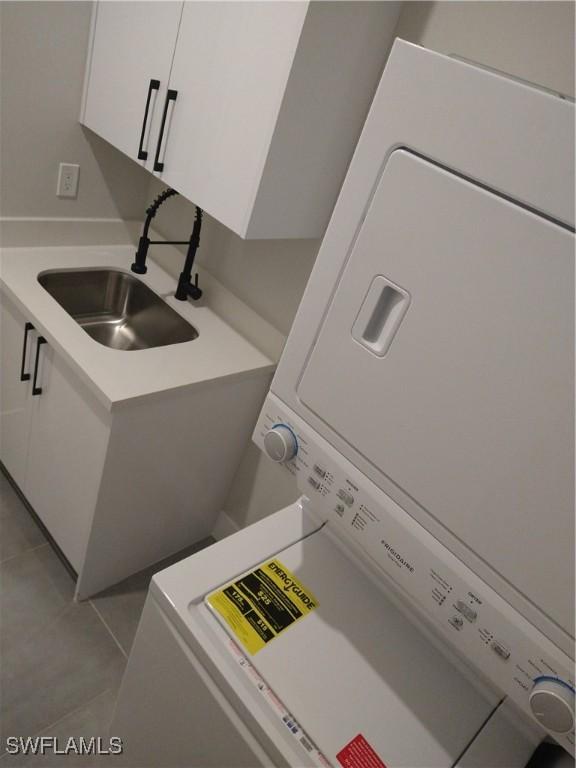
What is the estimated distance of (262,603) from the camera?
91 cm

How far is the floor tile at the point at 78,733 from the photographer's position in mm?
1354

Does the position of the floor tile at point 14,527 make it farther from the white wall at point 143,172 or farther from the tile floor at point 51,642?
the white wall at point 143,172

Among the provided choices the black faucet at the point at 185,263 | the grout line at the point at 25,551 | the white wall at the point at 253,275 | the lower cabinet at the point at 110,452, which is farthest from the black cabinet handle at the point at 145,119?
the grout line at the point at 25,551

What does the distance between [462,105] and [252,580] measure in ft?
2.56

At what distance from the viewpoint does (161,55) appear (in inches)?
56.7

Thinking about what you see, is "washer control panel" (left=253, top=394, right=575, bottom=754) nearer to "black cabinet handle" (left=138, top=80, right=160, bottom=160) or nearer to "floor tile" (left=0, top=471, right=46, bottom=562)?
"black cabinet handle" (left=138, top=80, right=160, bottom=160)

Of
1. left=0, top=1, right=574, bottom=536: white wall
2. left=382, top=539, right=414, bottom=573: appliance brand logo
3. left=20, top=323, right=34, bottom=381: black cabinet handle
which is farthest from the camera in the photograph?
left=20, top=323, right=34, bottom=381: black cabinet handle

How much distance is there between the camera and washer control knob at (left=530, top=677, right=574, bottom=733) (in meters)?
0.60

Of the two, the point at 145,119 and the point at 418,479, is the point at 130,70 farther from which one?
the point at 418,479

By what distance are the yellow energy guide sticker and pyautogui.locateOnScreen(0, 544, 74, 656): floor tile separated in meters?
1.04

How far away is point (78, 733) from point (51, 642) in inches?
10.8

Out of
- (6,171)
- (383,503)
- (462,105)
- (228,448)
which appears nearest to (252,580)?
(383,503)

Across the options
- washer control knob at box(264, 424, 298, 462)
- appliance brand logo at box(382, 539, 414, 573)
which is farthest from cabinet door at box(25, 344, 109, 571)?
appliance brand logo at box(382, 539, 414, 573)

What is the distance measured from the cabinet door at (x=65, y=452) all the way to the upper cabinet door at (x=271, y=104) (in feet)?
2.03
